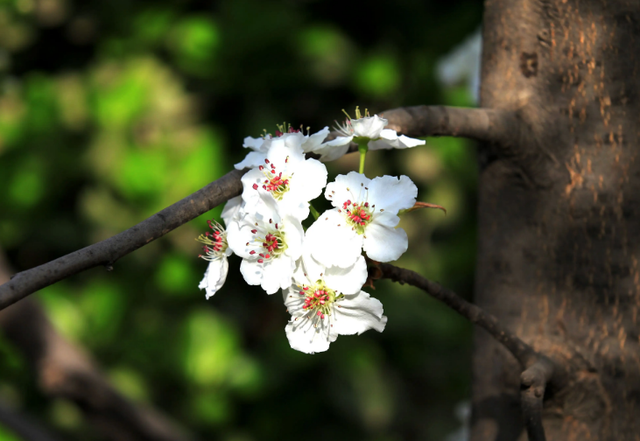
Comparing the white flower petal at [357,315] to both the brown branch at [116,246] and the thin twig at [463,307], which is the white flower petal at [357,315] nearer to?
the thin twig at [463,307]

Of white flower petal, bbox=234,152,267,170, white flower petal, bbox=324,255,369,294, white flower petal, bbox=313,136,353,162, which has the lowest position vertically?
white flower petal, bbox=324,255,369,294

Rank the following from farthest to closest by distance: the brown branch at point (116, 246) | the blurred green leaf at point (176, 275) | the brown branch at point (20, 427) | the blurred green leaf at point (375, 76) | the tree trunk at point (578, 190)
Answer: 1. the blurred green leaf at point (375, 76)
2. the blurred green leaf at point (176, 275)
3. the brown branch at point (20, 427)
4. the tree trunk at point (578, 190)
5. the brown branch at point (116, 246)

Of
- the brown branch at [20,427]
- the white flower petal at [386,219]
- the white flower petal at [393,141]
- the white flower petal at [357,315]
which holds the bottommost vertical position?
the brown branch at [20,427]

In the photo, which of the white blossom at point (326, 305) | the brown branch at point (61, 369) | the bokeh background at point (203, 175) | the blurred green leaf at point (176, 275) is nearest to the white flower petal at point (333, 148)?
the white blossom at point (326, 305)

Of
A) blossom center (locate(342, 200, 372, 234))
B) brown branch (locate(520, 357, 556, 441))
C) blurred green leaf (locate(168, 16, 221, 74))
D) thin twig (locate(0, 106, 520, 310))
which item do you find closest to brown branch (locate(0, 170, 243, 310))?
thin twig (locate(0, 106, 520, 310))

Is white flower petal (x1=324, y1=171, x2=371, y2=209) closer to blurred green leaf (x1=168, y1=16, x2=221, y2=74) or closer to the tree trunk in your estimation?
the tree trunk

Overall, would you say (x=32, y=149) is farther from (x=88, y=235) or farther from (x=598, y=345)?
(x=598, y=345)
